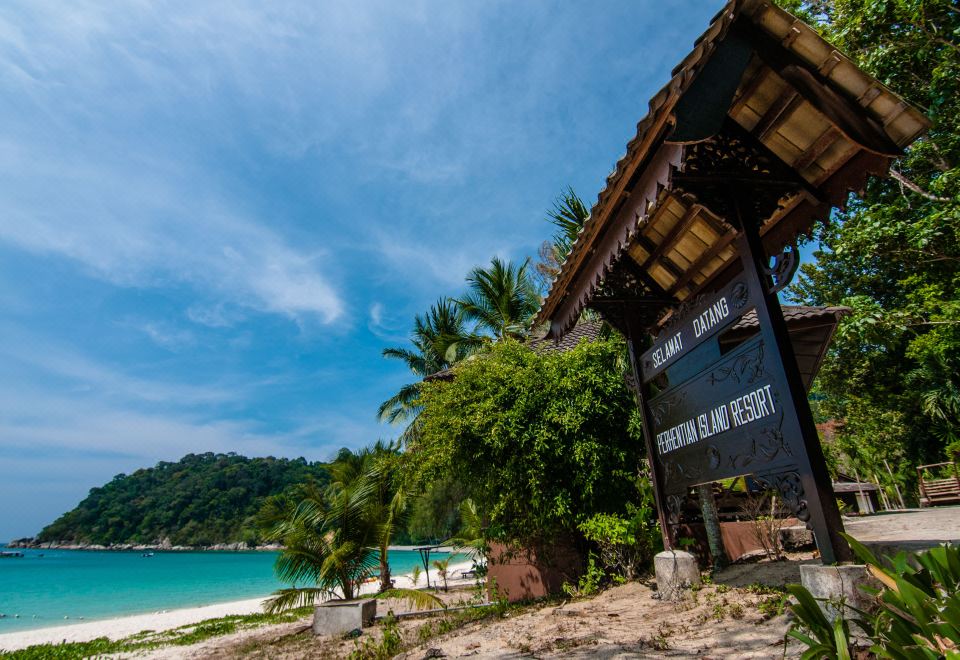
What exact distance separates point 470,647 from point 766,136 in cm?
494

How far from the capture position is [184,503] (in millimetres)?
91125

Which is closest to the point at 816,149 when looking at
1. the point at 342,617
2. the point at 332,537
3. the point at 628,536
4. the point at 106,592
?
the point at 628,536

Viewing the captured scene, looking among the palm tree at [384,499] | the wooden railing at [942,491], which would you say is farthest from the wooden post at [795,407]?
the wooden railing at [942,491]

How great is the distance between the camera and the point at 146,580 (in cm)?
4784

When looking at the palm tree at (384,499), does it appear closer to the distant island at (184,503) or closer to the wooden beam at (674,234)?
the wooden beam at (674,234)

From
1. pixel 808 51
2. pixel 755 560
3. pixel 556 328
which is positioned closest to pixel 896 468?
pixel 755 560

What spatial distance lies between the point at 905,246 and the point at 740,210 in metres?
9.69

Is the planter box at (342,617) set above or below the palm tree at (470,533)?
below

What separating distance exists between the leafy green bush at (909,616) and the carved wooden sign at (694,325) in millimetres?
1908

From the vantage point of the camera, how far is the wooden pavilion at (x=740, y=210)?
2957 mm

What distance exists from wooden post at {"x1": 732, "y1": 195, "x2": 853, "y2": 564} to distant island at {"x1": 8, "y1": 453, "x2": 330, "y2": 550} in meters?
88.1

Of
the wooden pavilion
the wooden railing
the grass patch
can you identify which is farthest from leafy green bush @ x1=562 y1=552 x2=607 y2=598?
the wooden railing

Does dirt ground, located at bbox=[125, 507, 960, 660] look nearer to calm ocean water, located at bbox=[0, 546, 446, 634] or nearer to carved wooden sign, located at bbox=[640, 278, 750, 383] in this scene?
carved wooden sign, located at bbox=[640, 278, 750, 383]

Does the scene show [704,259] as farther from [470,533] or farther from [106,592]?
[106,592]
